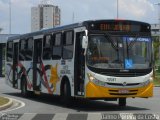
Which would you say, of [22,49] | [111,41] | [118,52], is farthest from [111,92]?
[22,49]

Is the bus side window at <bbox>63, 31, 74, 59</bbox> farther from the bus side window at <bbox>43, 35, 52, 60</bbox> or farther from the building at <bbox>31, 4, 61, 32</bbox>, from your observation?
the building at <bbox>31, 4, 61, 32</bbox>

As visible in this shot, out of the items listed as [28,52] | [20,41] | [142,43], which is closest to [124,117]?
[142,43]

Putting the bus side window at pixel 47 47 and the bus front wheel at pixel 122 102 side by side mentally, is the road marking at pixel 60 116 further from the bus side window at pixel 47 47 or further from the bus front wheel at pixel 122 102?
the bus side window at pixel 47 47

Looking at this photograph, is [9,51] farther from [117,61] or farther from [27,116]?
[27,116]

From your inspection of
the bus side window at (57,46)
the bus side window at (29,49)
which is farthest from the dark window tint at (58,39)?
the bus side window at (29,49)

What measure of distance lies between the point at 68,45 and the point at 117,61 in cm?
230

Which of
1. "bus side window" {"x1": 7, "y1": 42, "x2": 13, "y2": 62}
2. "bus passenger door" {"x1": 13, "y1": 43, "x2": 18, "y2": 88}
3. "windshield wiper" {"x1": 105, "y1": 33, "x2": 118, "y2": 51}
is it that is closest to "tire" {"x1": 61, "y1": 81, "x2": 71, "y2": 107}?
"windshield wiper" {"x1": 105, "y1": 33, "x2": 118, "y2": 51}

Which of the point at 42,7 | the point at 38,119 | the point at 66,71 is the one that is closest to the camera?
the point at 38,119

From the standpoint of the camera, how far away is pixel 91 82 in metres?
17.8

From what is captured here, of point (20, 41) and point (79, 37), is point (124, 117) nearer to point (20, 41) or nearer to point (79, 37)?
point (79, 37)

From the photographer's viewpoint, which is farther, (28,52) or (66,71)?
(28,52)

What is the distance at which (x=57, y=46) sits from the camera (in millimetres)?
20734

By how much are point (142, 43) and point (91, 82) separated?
239 centimetres

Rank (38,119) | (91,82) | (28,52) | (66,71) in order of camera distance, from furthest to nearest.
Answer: (28,52)
(66,71)
(91,82)
(38,119)
